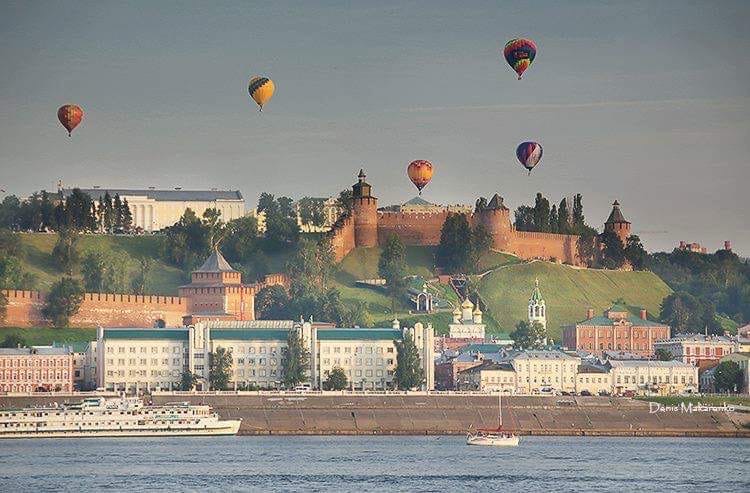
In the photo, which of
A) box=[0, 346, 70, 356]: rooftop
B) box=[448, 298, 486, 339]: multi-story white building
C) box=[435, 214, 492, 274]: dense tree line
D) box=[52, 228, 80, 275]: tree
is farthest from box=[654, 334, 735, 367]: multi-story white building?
box=[52, 228, 80, 275]: tree

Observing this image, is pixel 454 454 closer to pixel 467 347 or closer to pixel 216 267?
pixel 467 347

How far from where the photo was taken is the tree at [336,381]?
145875 millimetres

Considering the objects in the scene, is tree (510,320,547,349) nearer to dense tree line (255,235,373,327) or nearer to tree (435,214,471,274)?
dense tree line (255,235,373,327)

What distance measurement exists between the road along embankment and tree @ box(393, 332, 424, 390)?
23.4 ft

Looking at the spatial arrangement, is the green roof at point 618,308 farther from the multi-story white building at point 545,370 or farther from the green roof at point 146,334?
the green roof at point 146,334

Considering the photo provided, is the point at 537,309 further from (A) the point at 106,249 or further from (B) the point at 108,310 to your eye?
(B) the point at 108,310

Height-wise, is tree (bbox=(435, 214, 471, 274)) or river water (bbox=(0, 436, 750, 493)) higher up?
tree (bbox=(435, 214, 471, 274))

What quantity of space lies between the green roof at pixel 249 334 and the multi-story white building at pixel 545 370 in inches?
572

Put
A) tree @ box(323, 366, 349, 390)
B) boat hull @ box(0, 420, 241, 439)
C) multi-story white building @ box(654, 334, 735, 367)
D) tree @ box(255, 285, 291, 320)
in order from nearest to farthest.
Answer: boat hull @ box(0, 420, 241, 439) → tree @ box(323, 366, 349, 390) → multi-story white building @ box(654, 334, 735, 367) → tree @ box(255, 285, 291, 320)

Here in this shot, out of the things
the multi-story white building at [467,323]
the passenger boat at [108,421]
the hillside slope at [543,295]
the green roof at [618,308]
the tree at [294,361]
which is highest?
the hillside slope at [543,295]

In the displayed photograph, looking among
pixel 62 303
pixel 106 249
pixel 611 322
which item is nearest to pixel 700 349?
pixel 611 322

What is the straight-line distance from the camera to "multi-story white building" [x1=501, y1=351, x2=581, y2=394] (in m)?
154

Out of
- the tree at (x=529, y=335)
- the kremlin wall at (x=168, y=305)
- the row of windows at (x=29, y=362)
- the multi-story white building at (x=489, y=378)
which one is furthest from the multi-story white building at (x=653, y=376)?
the row of windows at (x=29, y=362)

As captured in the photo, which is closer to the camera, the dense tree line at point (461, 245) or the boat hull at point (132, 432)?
the boat hull at point (132, 432)
